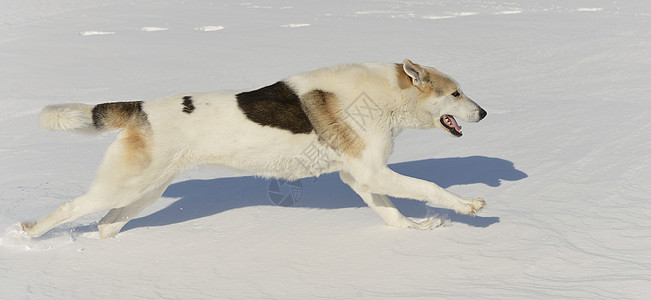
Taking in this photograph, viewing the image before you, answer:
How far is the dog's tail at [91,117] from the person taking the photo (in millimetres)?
5340

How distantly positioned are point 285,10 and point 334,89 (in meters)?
11.9

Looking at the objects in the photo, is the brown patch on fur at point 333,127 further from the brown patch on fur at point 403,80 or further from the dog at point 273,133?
the brown patch on fur at point 403,80

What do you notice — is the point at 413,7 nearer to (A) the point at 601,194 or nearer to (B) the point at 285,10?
(B) the point at 285,10

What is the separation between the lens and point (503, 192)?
20.9ft

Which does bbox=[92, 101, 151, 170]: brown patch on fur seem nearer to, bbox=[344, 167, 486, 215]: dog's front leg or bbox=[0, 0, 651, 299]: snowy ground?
bbox=[0, 0, 651, 299]: snowy ground

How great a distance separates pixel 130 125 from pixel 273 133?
1121 millimetres

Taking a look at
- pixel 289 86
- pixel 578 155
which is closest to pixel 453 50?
pixel 578 155

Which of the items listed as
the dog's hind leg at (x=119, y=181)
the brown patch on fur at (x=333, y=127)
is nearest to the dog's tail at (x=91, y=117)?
the dog's hind leg at (x=119, y=181)

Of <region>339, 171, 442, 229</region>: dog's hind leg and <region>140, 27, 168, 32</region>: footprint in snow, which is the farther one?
<region>140, 27, 168, 32</region>: footprint in snow

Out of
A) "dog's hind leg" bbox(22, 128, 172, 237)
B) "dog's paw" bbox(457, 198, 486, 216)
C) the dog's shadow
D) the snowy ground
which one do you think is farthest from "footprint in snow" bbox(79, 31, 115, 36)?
"dog's paw" bbox(457, 198, 486, 216)

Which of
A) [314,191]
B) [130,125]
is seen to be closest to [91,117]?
[130,125]

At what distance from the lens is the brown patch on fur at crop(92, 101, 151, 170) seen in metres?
5.30

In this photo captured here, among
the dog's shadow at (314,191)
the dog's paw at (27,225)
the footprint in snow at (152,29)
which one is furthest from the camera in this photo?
the footprint in snow at (152,29)

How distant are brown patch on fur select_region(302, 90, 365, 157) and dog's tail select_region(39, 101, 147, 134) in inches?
53.3
